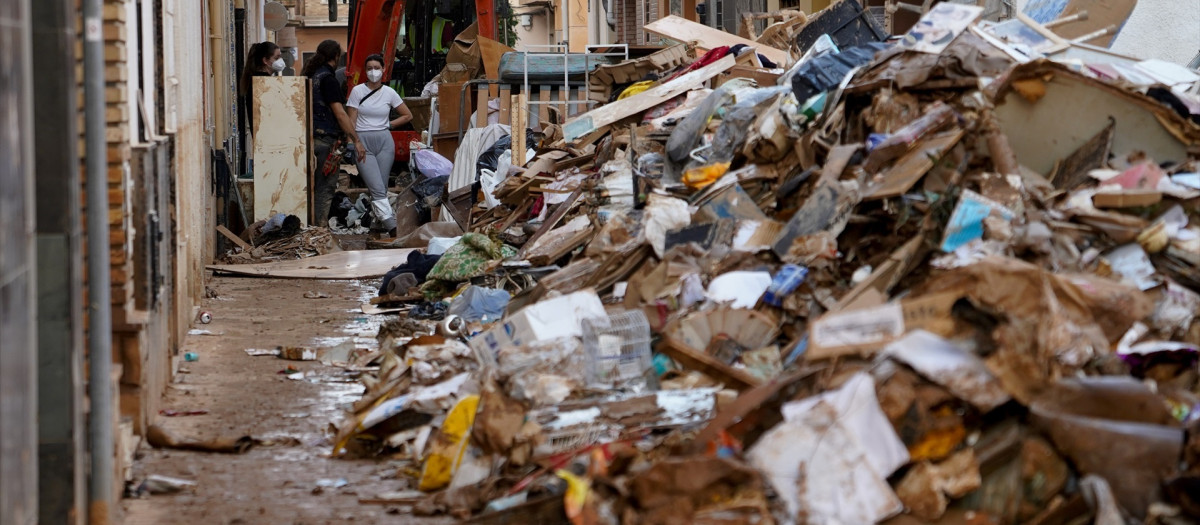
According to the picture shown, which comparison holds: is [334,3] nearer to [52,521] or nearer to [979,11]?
[979,11]

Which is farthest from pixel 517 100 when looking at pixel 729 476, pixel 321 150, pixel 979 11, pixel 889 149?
pixel 729 476

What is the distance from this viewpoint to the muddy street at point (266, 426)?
5.05 meters

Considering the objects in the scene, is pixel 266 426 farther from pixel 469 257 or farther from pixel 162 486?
pixel 469 257

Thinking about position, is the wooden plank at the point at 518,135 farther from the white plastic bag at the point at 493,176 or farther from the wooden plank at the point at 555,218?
the wooden plank at the point at 555,218

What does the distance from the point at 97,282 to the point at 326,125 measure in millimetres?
10065

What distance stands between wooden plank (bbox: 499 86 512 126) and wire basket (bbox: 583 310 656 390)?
8719 mm

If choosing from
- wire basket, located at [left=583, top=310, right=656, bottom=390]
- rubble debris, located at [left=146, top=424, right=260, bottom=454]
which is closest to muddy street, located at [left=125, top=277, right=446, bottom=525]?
rubble debris, located at [left=146, top=424, right=260, bottom=454]

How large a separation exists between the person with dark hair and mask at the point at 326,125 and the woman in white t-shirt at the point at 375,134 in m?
0.14

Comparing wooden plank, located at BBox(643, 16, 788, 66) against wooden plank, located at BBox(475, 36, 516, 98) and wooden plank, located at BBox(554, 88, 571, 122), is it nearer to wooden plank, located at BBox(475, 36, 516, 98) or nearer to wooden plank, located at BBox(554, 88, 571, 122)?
wooden plank, located at BBox(554, 88, 571, 122)

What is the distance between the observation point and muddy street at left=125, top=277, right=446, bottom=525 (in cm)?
505

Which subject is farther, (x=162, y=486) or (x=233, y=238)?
(x=233, y=238)

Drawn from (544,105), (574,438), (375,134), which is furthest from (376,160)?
(574,438)

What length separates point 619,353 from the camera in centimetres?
572

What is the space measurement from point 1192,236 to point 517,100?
812 centimetres
